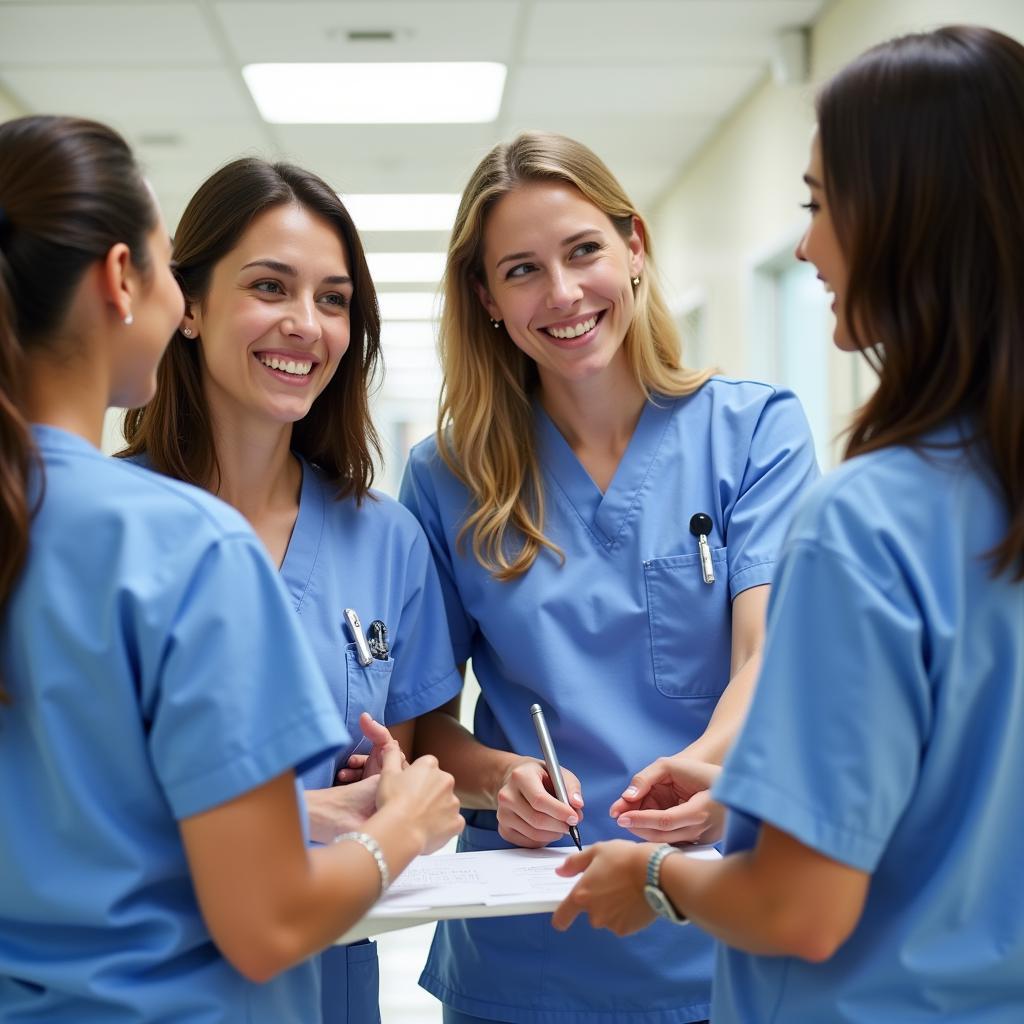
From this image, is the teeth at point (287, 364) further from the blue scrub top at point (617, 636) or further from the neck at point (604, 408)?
the neck at point (604, 408)

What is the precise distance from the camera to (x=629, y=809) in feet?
4.61

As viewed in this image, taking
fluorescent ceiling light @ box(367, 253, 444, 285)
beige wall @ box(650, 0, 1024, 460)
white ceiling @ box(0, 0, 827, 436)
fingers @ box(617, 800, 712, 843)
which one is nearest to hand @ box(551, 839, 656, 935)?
fingers @ box(617, 800, 712, 843)

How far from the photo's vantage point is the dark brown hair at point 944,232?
33.8 inches

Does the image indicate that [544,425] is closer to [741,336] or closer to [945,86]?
[945,86]

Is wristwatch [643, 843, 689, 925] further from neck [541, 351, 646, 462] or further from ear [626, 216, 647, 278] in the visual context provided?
ear [626, 216, 647, 278]

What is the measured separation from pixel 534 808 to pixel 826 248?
28.3 inches

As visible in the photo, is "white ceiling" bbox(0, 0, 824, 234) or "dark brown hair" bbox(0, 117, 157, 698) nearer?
"dark brown hair" bbox(0, 117, 157, 698)

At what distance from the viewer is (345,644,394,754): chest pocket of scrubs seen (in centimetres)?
149

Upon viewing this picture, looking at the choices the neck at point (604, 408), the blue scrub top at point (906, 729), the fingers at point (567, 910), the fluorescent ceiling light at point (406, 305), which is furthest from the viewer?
the fluorescent ceiling light at point (406, 305)

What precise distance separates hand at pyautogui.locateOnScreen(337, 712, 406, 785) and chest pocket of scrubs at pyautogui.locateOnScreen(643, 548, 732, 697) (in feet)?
1.14

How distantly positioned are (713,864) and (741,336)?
14.8ft

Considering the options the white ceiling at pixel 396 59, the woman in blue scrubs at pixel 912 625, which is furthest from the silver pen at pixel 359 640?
the white ceiling at pixel 396 59

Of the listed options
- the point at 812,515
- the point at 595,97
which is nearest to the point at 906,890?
the point at 812,515

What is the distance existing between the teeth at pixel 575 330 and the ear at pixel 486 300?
0.12 meters
